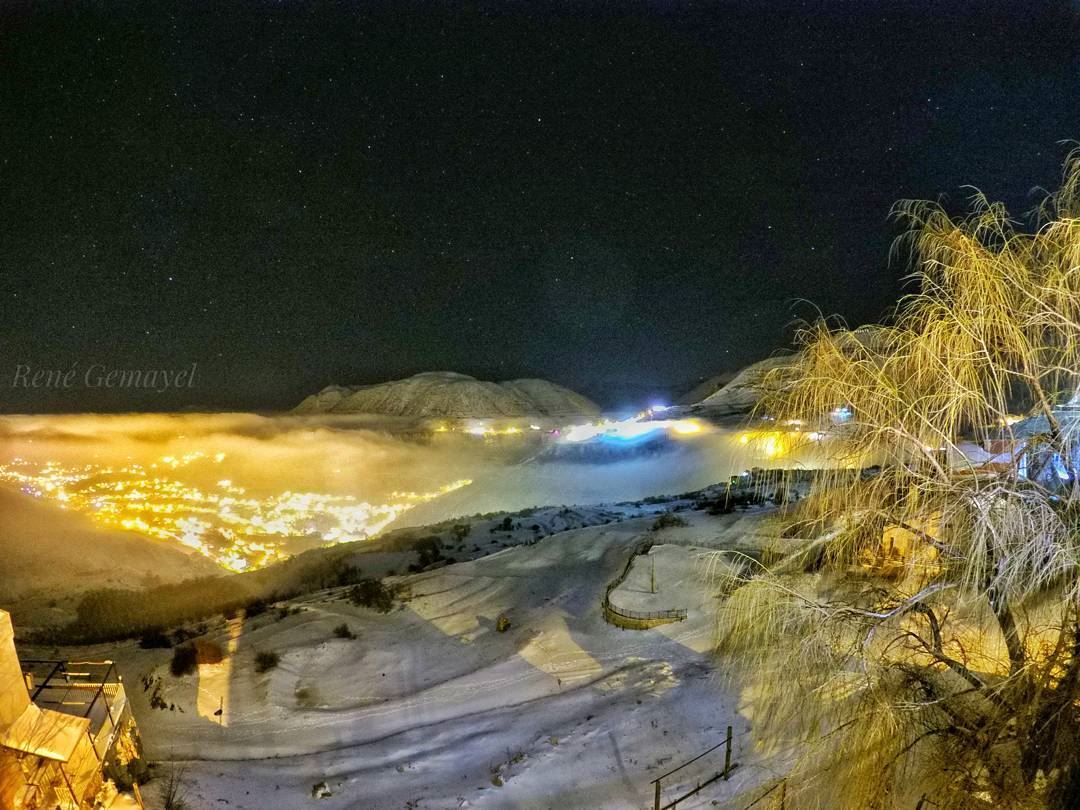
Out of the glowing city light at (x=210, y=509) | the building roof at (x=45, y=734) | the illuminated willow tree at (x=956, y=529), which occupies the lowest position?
the glowing city light at (x=210, y=509)

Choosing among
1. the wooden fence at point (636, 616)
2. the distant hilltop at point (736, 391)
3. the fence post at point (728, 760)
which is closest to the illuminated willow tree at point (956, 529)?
the distant hilltop at point (736, 391)

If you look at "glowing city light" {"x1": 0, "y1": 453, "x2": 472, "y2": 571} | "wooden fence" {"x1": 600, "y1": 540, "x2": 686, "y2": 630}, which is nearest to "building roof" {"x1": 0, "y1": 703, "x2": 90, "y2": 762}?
"wooden fence" {"x1": 600, "y1": 540, "x2": 686, "y2": 630}

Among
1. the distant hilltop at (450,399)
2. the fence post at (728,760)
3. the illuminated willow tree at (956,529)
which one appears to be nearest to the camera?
the illuminated willow tree at (956,529)

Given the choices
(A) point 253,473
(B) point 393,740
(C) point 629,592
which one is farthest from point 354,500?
(B) point 393,740

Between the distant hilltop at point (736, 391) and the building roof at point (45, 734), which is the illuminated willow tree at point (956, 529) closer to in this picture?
the distant hilltop at point (736, 391)

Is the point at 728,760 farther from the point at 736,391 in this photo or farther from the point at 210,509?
the point at 210,509

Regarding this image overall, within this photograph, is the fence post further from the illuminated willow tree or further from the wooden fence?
the wooden fence

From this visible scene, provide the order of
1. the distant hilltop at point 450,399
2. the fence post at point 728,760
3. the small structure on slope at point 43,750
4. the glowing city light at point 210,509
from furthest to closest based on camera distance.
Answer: the distant hilltop at point 450,399 → the glowing city light at point 210,509 → the fence post at point 728,760 → the small structure on slope at point 43,750
